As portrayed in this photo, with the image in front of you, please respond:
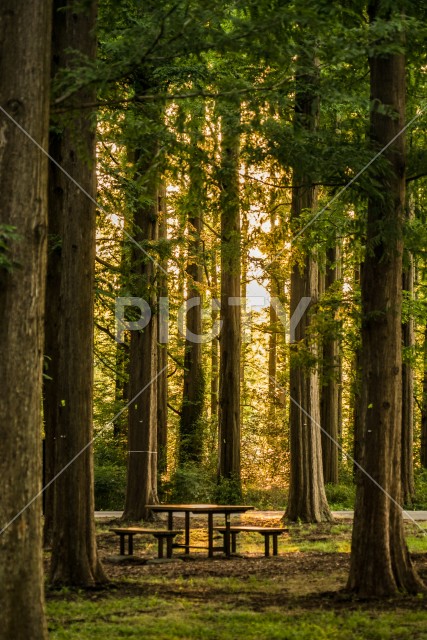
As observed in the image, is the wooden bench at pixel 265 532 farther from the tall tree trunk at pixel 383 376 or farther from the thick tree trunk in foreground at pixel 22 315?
the thick tree trunk in foreground at pixel 22 315

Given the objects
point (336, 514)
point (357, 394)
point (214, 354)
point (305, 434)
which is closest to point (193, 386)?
point (214, 354)

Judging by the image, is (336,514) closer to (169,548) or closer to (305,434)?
(305,434)

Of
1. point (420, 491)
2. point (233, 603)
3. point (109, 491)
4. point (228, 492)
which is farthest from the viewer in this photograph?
point (420, 491)

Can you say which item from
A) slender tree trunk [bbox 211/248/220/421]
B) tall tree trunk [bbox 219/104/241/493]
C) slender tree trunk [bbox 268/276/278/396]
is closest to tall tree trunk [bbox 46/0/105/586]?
tall tree trunk [bbox 219/104/241/493]

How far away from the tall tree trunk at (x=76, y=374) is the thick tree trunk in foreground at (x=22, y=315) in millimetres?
3621

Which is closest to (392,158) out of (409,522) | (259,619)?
(259,619)

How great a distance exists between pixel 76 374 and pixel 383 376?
12.0 feet

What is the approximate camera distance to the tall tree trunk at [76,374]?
1115 cm

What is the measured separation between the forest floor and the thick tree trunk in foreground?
1626 millimetres

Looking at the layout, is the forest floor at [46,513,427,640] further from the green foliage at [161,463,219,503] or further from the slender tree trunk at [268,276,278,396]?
the slender tree trunk at [268,276,278,396]

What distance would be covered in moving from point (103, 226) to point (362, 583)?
11.1 meters

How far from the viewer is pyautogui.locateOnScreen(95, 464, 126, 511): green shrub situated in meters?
24.7

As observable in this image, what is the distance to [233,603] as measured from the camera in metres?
10.1

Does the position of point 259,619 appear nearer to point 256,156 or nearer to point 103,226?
point 256,156
